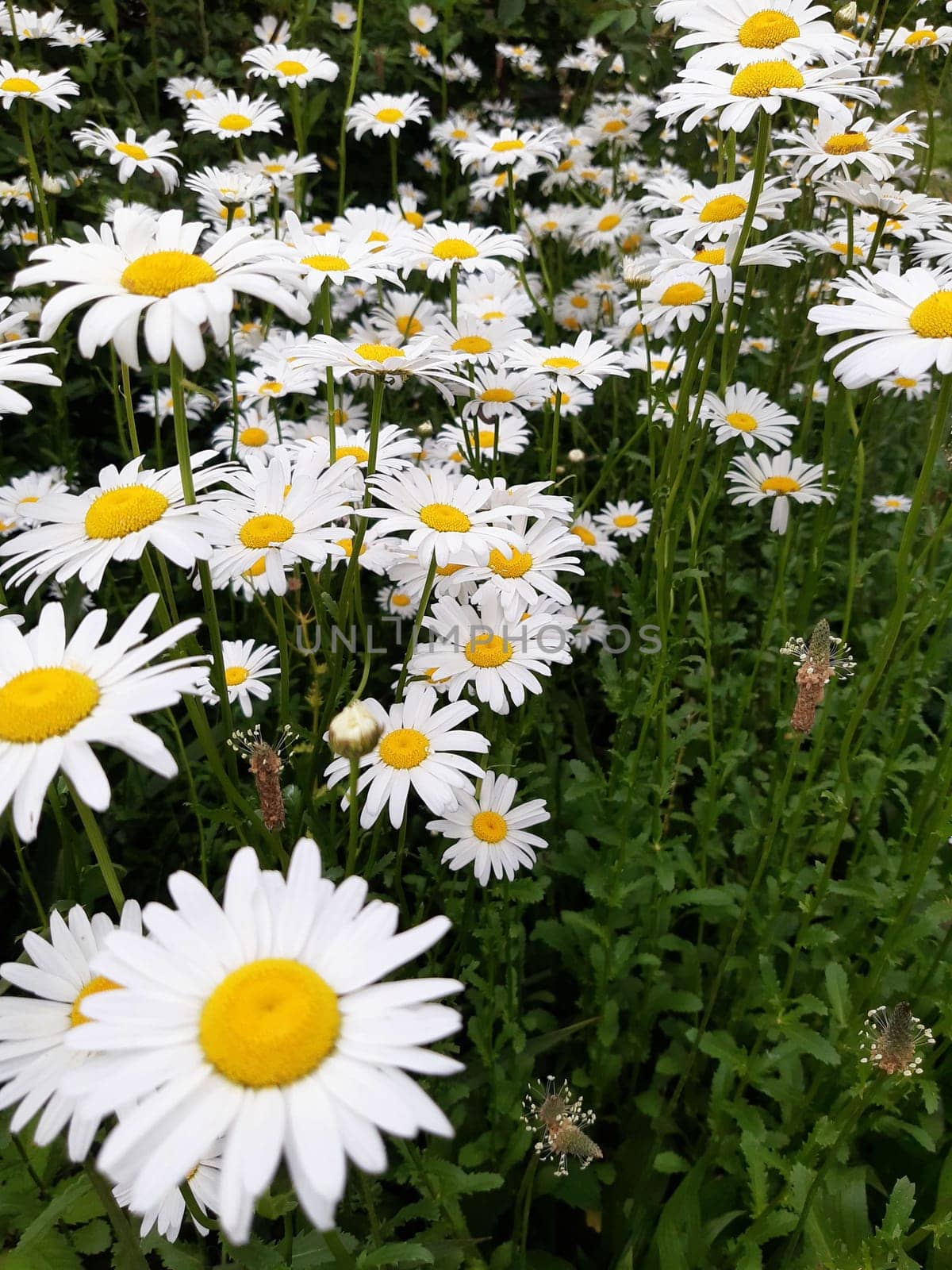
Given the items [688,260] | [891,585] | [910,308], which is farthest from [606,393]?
[910,308]

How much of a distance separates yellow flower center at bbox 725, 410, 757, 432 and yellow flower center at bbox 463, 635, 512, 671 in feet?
3.96

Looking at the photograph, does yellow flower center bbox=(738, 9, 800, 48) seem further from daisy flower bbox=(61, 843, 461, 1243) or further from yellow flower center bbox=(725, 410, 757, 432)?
daisy flower bbox=(61, 843, 461, 1243)

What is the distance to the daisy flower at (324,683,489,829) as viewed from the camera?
1530 mm

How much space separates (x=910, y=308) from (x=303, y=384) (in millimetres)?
1386

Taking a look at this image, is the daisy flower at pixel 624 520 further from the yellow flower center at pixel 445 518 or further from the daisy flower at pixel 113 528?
the daisy flower at pixel 113 528

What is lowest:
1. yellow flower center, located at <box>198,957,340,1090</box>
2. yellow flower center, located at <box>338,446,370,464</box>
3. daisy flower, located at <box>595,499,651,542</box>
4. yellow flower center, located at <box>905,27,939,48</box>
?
daisy flower, located at <box>595,499,651,542</box>

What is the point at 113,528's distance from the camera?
51.1 inches

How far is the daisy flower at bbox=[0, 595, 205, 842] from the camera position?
0.94m

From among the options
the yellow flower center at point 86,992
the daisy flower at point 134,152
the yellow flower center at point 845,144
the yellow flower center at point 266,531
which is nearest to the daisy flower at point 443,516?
the yellow flower center at point 266,531

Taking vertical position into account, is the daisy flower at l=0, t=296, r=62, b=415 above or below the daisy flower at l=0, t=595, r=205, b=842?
above

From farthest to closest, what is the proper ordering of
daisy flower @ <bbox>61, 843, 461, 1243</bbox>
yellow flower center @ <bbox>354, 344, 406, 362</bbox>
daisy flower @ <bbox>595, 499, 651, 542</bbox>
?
daisy flower @ <bbox>595, 499, 651, 542</bbox> → yellow flower center @ <bbox>354, 344, 406, 362</bbox> → daisy flower @ <bbox>61, 843, 461, 1243</bbox>

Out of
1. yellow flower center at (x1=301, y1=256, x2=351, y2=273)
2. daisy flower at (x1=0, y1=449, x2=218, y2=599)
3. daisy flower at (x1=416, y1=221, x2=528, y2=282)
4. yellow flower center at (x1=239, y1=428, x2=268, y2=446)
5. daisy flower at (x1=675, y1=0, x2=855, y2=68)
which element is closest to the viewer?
daisy flower at (x1=0, y1=449, x2=218, y2=599)

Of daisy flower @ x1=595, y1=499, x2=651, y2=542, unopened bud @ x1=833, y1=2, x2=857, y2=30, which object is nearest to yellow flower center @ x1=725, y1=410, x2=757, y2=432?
daisy flower @ x1=595, y1=499, x2=651, y2=542

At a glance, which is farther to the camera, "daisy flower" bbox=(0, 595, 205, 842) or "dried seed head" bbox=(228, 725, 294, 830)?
"dried seed head" bbox=(228, 725, 294, 830)
